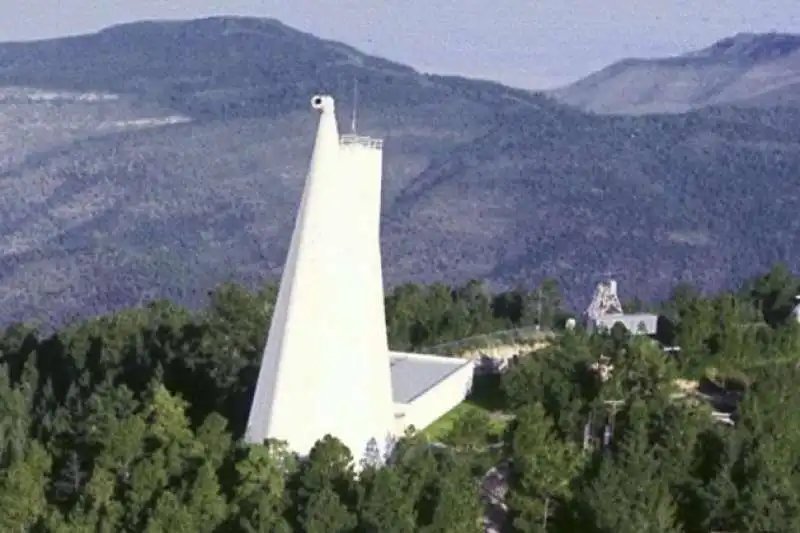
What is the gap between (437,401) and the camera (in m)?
27.1

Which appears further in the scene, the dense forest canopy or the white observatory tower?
the white observatory tower

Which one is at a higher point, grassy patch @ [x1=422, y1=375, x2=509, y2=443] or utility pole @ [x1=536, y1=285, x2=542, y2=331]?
utility pole @ [x1=536, y1=285, x2=542, y2=331]

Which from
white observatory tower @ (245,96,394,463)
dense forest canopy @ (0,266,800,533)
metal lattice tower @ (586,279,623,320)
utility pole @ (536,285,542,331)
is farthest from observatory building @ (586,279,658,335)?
white observatory tower @ (245,96,394,463)

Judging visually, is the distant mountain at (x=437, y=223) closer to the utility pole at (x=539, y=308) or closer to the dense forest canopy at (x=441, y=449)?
the utility pole at (x=539, y=308)

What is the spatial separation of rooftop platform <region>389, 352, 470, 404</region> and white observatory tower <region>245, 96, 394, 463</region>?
4325mm

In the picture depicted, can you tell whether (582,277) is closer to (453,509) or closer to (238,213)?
(238,213)

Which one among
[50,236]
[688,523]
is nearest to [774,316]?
[688,523]

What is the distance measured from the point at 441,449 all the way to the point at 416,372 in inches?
Result: 215

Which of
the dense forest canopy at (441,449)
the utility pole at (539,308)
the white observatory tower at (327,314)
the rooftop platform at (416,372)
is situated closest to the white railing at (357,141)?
the white observatory tower at (327,314)

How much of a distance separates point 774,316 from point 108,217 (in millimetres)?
147342

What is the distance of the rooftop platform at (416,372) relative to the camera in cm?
2689

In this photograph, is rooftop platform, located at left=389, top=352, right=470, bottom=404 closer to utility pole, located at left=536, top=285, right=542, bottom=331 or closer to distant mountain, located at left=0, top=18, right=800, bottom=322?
utility pole, located at left=536, top=285, right=542, bottom=331

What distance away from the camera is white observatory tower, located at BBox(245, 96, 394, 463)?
70.6 ft

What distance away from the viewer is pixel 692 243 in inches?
6024
